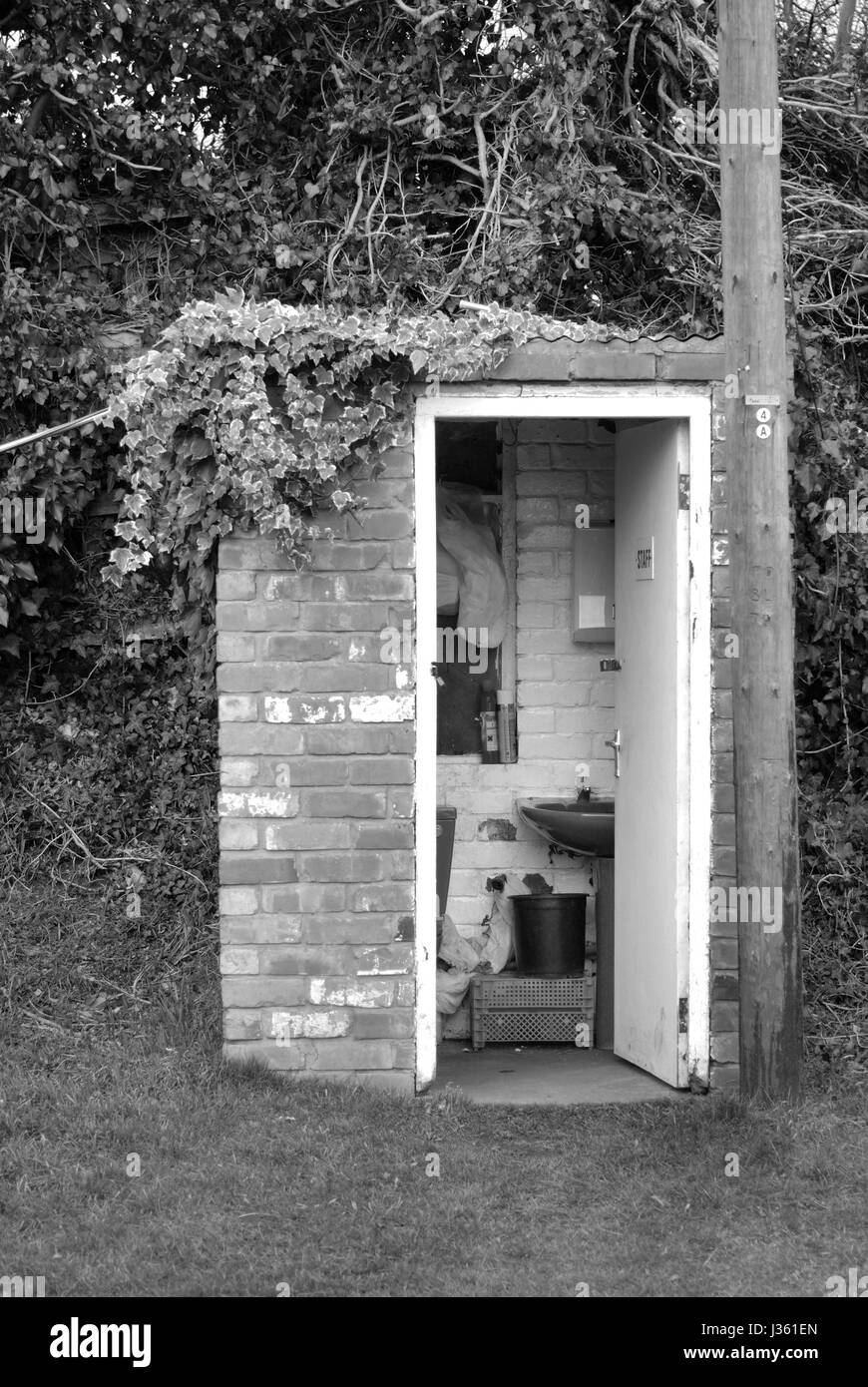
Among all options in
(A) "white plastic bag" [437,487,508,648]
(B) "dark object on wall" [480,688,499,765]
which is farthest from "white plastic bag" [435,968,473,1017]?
(A) "white plastic bag" [437,487,508,648]

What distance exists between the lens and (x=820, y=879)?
19.2ft

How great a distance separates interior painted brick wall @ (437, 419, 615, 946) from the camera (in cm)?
632

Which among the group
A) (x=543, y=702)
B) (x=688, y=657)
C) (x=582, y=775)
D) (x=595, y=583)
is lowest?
(x=582, y=775)

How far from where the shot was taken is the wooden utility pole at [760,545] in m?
4.53

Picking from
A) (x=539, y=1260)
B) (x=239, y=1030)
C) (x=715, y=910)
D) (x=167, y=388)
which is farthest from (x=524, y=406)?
(x=539, y=1260)

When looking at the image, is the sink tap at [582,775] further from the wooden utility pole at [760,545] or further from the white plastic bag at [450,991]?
the wooden utility pole at [760,545]

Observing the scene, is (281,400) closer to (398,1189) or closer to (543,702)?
(543,702)

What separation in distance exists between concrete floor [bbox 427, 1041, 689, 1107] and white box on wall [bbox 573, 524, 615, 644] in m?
1.85

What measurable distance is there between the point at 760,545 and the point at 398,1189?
7.70ft

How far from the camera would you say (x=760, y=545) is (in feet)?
15.0

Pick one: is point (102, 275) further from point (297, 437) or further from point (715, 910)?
point (715, 910)

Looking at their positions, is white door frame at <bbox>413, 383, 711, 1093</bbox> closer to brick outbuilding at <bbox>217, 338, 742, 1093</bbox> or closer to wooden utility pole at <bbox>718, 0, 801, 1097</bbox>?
brick outbuilding at <bbox>217, 338, 742, 1093</bbox>

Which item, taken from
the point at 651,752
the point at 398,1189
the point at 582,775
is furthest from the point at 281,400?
the point at 398,1189
